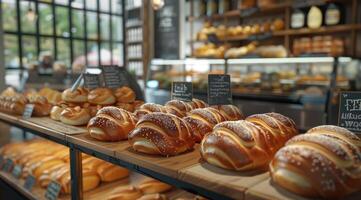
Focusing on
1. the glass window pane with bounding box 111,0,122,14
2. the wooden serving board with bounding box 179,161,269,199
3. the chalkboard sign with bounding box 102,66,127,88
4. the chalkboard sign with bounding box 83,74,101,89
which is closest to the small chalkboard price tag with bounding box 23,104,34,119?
the chalkboard sign with bounding box 83,74,101,89

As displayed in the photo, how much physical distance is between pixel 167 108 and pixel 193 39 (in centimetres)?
440

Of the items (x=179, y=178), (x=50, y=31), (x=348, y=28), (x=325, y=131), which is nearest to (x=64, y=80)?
(x=179, y=178)

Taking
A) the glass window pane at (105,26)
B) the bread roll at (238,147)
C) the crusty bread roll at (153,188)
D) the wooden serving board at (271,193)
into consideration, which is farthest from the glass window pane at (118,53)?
the wooden serving board at (271,193)

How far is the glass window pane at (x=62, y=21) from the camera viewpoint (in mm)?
7637

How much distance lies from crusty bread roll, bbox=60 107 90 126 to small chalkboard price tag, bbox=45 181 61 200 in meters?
0.38

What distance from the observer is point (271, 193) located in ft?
2.37

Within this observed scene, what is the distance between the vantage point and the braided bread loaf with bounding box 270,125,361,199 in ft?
2.26

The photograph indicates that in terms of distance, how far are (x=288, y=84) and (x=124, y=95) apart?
2349 mm

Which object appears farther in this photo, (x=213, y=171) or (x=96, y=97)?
(x=96, y=97)

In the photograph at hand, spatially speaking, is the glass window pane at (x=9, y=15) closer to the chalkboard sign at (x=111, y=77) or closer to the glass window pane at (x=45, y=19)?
the glass window pane at (x=45, y=19)

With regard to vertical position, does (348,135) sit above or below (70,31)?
below

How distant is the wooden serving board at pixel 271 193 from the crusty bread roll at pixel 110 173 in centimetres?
117

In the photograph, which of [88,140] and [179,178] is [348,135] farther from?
[88,140]

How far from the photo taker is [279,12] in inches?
176
